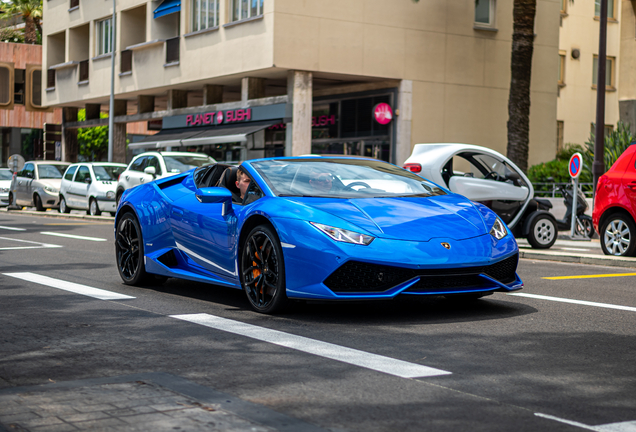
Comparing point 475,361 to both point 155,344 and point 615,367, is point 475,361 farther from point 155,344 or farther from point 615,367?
point 155,344

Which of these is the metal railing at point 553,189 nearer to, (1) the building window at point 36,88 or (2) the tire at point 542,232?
(2) the tire at point 542,232

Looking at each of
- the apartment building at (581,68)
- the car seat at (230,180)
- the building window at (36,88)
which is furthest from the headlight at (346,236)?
the building window at (36,88)

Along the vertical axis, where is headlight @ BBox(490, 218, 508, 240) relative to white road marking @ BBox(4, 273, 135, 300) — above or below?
above

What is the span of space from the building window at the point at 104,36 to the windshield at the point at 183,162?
18.9 metres

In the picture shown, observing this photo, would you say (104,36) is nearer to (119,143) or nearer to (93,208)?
(119,143)

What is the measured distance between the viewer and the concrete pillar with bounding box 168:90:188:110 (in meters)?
38.3

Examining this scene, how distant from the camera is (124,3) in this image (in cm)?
4038

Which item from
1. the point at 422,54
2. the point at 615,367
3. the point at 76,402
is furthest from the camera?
the point at 422,54

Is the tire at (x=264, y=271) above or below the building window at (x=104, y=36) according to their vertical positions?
below

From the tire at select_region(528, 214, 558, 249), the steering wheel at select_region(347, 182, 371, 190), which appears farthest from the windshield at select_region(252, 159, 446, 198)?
the tire at select_region(528, 214, 558, 249)

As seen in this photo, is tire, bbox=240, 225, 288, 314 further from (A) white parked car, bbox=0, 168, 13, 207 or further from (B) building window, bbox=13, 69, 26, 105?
(B) building window, bbox=13, 69, 26, 105

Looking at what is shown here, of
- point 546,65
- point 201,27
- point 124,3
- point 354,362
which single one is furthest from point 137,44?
point 354,362

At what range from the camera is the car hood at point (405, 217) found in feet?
22.2

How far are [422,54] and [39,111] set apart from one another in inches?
1675
